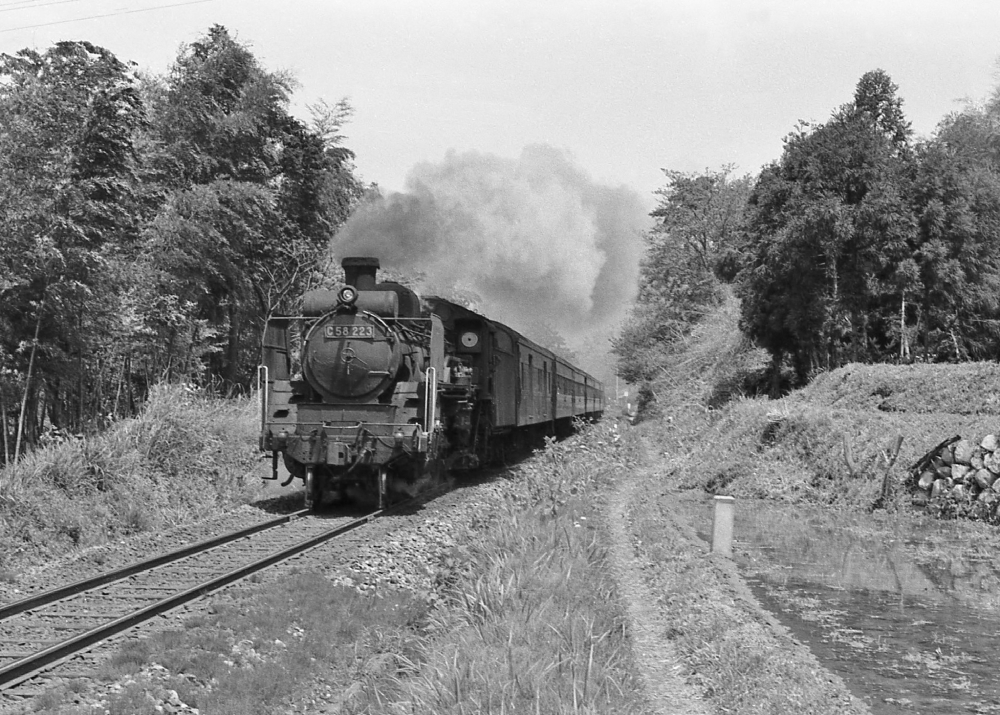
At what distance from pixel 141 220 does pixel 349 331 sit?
18.9ft

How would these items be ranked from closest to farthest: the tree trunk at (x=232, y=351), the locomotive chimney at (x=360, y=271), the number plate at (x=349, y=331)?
the number plate at (x=349, y=331)
the locomotive chimney at (x=360, y=271)
the tree trunk at (x=232, y=351)

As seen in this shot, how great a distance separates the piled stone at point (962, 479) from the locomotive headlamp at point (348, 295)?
9.82 m

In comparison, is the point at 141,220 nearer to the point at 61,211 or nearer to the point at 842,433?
the point at 61,211

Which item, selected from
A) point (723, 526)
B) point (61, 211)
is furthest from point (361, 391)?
point (723, 526)

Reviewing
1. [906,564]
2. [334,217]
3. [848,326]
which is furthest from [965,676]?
[334,217]

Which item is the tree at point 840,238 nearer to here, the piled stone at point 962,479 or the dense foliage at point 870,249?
the dense foliage at point 870,249

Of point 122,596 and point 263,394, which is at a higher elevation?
point 263,394

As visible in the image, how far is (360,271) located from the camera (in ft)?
47.4

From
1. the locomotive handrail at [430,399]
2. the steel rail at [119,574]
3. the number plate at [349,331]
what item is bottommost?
the steel rail at [119,574]

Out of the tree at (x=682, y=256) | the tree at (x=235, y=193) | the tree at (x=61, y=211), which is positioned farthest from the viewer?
the tree at (x=682, y=256)

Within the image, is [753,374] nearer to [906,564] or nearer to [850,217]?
[850,217]

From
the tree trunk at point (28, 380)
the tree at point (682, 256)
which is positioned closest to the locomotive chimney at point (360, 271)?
the tree trunk at point (28, 380)

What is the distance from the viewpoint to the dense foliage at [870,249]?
2298 cm

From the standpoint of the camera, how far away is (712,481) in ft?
61.1
